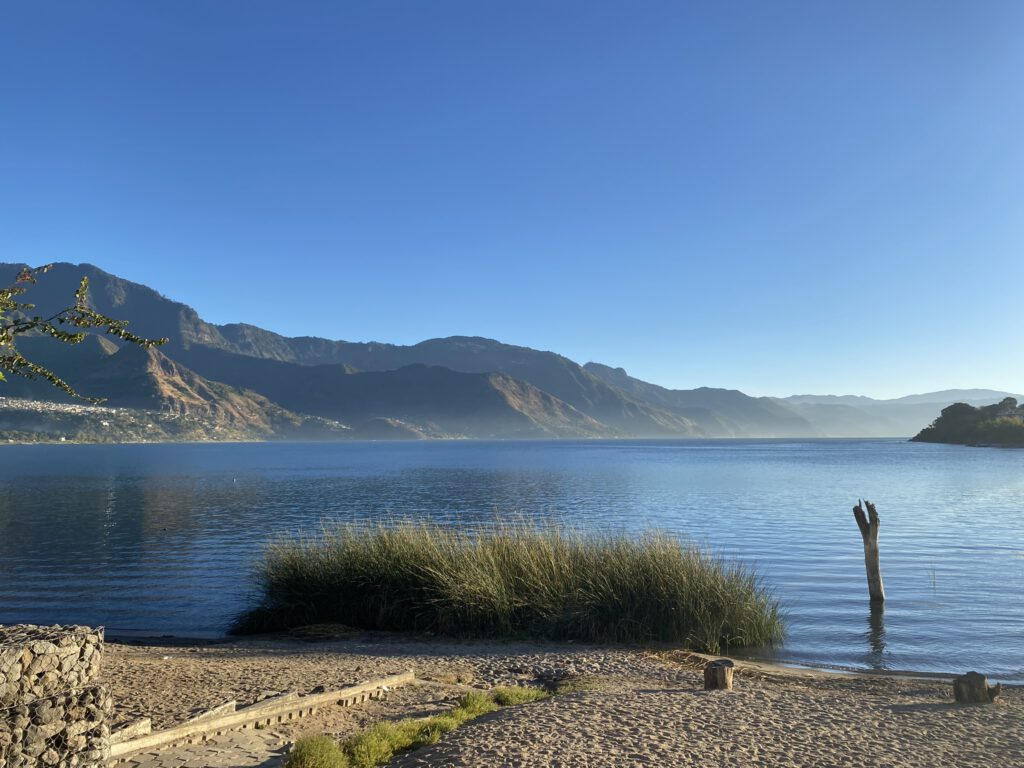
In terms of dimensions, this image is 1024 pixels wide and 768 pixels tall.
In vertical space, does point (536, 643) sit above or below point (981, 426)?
below

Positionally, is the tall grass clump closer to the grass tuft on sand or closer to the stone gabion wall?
the grass tuft on sand

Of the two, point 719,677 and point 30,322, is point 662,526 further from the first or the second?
point 30,322

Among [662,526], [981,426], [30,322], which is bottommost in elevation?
[662,526]

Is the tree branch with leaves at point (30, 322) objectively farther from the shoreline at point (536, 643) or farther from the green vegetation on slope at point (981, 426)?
the green vegetation on slope at point (981, 426)

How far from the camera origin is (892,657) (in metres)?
15.1

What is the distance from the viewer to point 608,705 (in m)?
9.59

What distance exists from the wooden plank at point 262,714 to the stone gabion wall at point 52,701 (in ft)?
4.24

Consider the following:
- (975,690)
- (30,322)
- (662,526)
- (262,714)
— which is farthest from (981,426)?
(30,322)

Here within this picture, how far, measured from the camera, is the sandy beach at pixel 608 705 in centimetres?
779

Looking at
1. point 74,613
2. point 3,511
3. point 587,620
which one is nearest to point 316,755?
point 587,620

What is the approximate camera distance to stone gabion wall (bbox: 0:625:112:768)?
5996 mm

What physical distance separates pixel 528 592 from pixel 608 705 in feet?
22.6

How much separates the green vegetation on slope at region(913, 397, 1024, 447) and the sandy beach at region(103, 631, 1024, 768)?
149m

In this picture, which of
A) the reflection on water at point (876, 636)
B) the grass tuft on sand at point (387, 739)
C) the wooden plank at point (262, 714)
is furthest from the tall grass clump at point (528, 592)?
the grass tuft on sand at point (387, 739)
